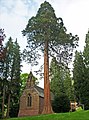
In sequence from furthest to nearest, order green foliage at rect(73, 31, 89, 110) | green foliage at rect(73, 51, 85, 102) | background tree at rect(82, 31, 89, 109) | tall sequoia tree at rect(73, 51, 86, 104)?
green foliage at rect(73, 51, 85, 102)
tall sequoia tree at rect(73, 51, 86, 104)
green foliage at rect(73, 31, 89, 110)
background tree at rect(82, 31, 89, 109)

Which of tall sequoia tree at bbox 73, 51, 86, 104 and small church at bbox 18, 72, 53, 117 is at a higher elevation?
tall sequoia tree at bbox 73, 51, 86, 104

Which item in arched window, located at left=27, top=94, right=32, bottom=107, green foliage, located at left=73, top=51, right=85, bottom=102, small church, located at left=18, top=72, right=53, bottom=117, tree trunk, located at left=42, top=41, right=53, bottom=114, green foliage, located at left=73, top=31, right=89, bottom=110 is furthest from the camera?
green foliage, located at left=73, top=51, right=85, bottom=102

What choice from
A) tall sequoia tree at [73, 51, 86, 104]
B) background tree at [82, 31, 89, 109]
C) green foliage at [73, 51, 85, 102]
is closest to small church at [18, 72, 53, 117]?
tall sequoia tree at [73, 51, 86, 104]

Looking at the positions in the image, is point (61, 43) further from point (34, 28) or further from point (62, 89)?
point (62, 89)

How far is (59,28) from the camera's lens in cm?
3628

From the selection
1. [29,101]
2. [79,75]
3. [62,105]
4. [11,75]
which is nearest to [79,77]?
[79,75]

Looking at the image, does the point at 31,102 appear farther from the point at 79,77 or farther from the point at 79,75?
the point at 79,75

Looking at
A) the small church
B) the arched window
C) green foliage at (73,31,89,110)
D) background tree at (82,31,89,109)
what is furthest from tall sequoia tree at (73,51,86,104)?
the arched window

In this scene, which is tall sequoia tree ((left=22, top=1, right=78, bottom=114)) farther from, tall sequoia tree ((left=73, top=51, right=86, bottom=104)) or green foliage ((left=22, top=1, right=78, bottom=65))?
tall sequoia tree ((left=73, top=51, right=86, bottom=104))

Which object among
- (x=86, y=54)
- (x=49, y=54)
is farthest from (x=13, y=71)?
(x=49, y=54)

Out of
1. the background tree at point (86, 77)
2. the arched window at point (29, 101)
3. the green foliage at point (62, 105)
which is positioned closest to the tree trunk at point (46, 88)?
the green foliage at point (62, 105)

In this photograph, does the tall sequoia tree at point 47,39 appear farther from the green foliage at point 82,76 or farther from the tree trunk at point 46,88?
the green foliage at point 82,76

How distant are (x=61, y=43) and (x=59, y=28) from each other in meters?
2.40

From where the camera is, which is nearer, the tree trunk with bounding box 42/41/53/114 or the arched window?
the tree trunk with bounding box 42/41/53/114
